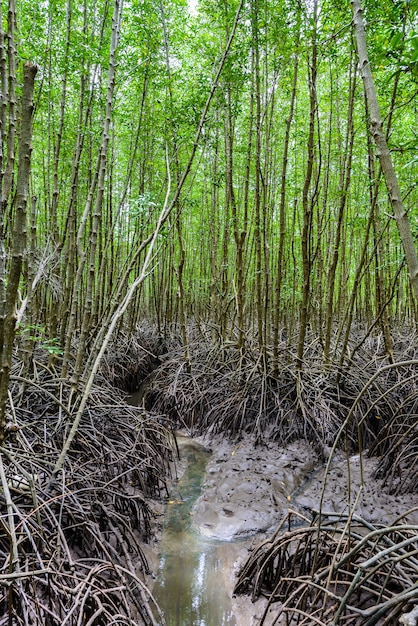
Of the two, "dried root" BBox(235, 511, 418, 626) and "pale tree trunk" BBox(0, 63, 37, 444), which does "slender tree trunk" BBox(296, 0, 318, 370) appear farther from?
"pale tree trunk" BBox(0, 63, 37, 444)

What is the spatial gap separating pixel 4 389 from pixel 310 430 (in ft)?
13.3

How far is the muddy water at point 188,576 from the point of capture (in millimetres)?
2557

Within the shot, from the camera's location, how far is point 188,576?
291 cm

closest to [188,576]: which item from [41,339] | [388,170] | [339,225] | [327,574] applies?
[327,574]

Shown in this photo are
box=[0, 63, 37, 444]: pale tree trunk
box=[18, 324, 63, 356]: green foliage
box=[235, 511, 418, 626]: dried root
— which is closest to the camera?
box=[0, 63, 37, 444]: pale tree trunk

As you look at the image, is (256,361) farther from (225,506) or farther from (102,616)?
(102,616)

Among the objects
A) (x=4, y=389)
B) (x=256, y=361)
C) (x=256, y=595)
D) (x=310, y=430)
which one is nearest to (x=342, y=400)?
(x=310, y=430)

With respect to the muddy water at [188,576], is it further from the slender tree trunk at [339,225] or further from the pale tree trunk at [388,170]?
the slender tree trunk at [339,225]

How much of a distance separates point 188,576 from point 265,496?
1.11 metres

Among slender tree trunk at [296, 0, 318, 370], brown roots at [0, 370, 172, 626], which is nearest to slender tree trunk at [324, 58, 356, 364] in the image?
slender tree trunk at [296, 0, 318, 370]

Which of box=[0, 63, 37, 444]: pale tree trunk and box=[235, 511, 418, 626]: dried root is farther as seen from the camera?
box=[235, 511, 418, 626]: dried root

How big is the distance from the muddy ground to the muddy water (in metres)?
0.07

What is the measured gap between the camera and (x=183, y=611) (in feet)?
8.51

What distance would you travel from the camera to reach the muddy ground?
3.16m
